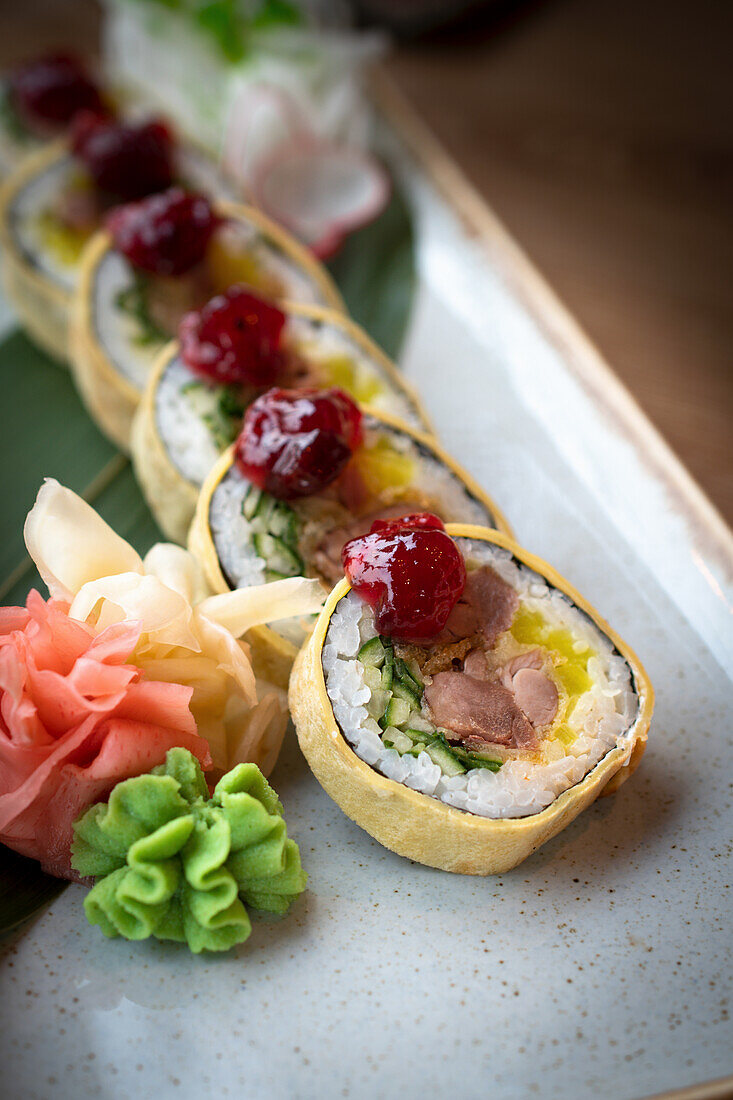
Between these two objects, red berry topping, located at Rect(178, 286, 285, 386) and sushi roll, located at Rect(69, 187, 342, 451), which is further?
sushi roll, located at Rect(69, 187, 342, 451)

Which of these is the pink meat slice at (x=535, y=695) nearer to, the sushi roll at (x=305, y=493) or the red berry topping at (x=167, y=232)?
the sushi roll at (x=305, y=493)

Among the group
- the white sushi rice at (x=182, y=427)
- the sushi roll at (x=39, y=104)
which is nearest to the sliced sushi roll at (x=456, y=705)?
the white sushi rice at (x=182, y=427)

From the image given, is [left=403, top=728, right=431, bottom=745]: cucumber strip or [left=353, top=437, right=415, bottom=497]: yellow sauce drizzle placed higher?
[left=353, top=437, right=415, bottom=497]: yellow sauce drizzle

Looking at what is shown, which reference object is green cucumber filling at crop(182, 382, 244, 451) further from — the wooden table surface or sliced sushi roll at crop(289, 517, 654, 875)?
the wooden table surface

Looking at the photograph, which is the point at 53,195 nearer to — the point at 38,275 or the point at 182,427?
the point at 38,275

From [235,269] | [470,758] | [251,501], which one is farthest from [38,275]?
[470,758]

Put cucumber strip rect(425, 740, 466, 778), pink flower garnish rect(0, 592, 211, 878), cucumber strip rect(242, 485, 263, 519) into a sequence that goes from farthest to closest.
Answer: cucumber strip rect(242, 485, 263, 519)
cucumber strip rect(425, 740, 466, 778)
pink flower garnish rect(0, 592, 211, 878)

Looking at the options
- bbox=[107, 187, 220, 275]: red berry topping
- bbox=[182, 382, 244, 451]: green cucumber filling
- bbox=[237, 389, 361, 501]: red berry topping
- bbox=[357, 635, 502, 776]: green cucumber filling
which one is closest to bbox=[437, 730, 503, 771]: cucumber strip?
bbox=[357, 635, 502, 776]: green cucumber filling
